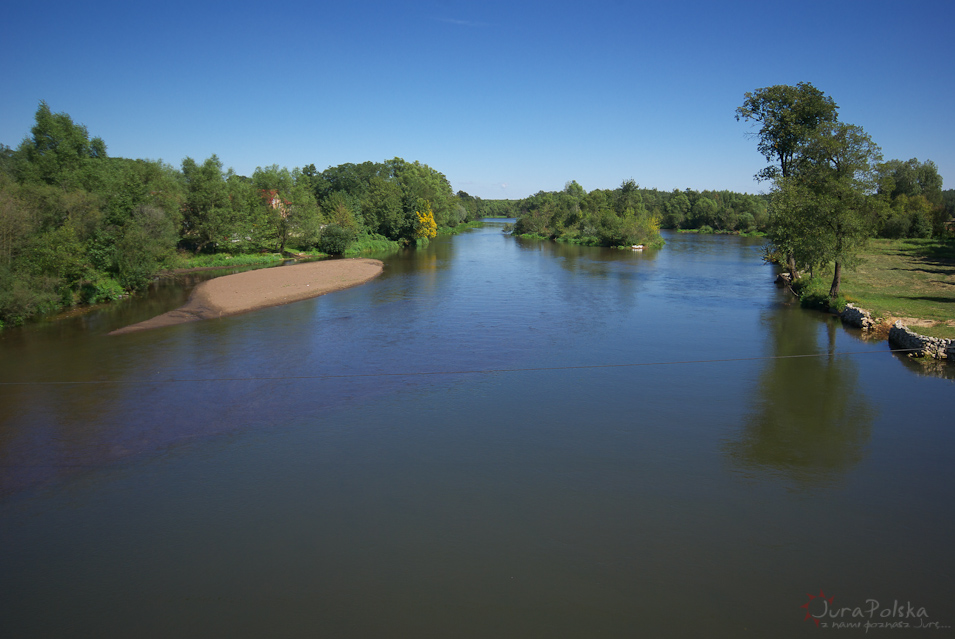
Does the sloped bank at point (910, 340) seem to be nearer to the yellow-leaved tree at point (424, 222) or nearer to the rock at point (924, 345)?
the rock at point (924, 345)

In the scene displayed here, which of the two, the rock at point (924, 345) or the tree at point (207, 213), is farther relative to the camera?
the tree at point (207, 213)

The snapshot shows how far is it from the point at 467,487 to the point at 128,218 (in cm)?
2606

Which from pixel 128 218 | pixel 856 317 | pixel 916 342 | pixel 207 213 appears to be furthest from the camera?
pixel 207 213

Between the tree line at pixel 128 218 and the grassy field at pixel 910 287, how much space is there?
1232 inches

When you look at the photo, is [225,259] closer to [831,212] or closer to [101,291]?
[101,291]

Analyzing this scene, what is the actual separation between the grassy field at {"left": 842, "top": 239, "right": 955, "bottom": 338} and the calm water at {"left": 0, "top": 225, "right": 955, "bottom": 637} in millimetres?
2477

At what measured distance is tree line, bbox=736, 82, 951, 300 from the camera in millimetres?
→ 21391

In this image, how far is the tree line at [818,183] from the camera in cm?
2139

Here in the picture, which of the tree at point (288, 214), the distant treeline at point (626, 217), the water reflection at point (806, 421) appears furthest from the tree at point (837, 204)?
the tree at point (288, 214)

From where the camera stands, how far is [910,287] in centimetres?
2444

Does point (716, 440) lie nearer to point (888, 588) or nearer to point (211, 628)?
point (888, 588)

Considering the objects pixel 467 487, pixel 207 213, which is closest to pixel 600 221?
pixel 207 213

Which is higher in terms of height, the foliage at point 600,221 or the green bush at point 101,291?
the foliage at point 600,221

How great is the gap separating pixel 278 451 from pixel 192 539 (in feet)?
8.90
